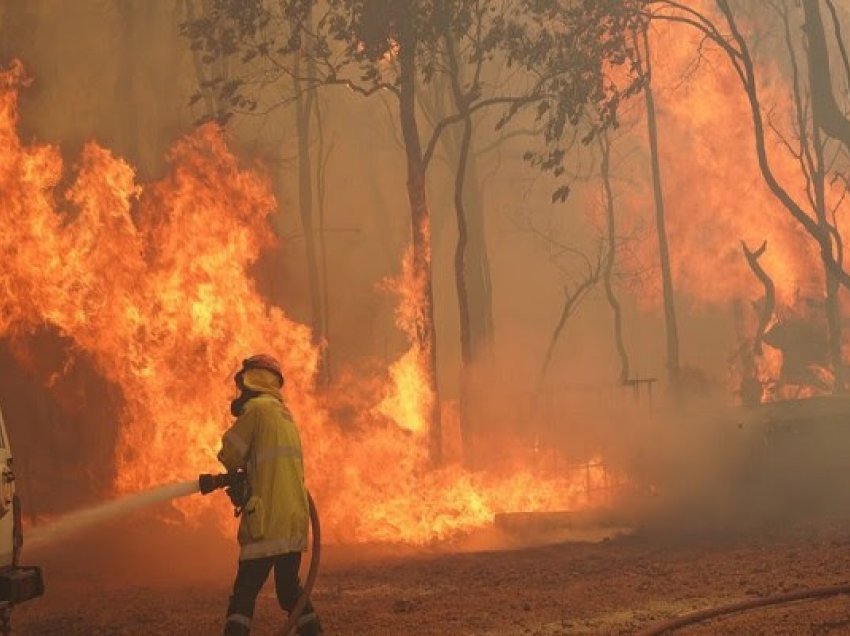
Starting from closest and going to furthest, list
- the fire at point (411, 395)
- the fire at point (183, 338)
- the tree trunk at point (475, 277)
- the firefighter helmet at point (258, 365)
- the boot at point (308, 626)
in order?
the boot at point (308, 626)
the firefighter helmet at point (258, 365)
the fire at point (183, 338)
the fire at point (411, 395)
the tree trunk at point (475, 277)

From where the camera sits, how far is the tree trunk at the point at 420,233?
18281 millimetres

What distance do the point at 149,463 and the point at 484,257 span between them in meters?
23.2

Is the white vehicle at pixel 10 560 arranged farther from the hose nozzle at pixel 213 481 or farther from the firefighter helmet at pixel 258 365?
the firefighter helmet at pixel 258 365

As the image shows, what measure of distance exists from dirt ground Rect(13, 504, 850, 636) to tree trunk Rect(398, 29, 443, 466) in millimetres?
4732

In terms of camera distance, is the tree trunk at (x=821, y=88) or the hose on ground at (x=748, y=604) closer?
the hose on ground at (x=748, y=604)

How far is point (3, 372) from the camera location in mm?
26656

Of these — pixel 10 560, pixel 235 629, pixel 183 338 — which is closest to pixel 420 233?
pixel 183 338

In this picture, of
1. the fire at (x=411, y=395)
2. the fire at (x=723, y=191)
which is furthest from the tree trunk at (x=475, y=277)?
the fire at (x=723, y=191)

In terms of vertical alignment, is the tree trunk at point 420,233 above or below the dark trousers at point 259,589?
above

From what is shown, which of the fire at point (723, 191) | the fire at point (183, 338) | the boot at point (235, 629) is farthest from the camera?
the fire at point (723, 191)

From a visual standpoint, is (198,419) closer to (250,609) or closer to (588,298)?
(250,609)

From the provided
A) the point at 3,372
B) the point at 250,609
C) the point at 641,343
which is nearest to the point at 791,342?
the point at 641,343

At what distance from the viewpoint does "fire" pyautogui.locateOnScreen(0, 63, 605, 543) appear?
1488cm

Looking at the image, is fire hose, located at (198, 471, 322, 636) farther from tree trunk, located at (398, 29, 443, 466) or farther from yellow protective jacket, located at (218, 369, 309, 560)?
tree trunk, located at (398, 29, 443, 466)
